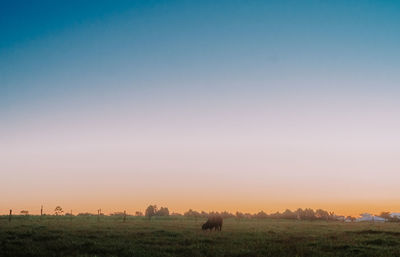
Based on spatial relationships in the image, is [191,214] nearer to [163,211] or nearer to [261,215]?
[163,211]

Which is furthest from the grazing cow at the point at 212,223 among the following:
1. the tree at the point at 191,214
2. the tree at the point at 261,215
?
the tree at the point at 261,215

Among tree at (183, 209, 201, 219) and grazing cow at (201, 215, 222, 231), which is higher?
grazing cow at (201, 215, 222, 231)

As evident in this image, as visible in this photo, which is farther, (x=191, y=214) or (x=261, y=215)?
(x=191, y=214)

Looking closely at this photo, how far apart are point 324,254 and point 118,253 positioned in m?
11.1

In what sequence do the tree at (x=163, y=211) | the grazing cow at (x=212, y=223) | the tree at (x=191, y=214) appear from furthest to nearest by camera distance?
the tree at (x=163, y=211)
the tree at (x=191, y=214)
the grazing cow at (x=212, y=223)

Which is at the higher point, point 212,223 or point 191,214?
point 212,223

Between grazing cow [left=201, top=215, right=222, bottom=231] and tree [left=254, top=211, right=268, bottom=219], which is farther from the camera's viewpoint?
tree [left=254, top=211, right=268, bottom=219]

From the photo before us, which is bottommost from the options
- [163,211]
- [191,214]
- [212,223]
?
[191,214]

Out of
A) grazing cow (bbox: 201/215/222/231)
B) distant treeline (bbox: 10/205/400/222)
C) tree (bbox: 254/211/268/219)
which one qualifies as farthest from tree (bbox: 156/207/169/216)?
grazing cow (bbox: 201/215/222/231)

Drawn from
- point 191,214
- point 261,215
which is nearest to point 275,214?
point 261,215

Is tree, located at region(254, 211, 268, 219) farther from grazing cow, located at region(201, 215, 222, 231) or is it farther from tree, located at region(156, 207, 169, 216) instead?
grazing cow, located at region(201, 215, 222, 231)

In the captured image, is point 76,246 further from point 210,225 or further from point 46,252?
point 210,225

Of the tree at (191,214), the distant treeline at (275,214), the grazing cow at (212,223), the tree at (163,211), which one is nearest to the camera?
the grazing cow at (212,223)

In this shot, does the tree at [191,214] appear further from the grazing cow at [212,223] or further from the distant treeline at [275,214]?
the grazing cow at [212,223]
